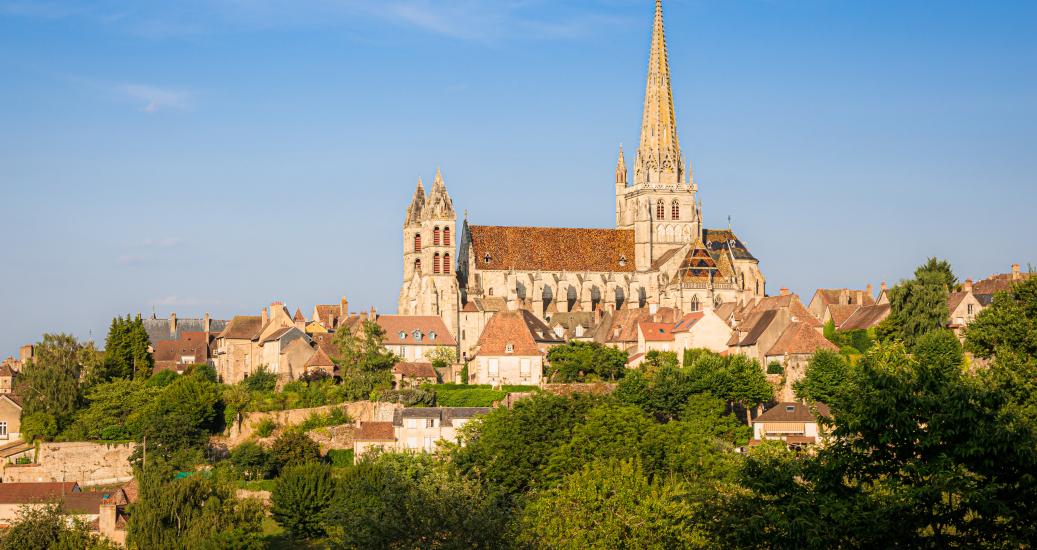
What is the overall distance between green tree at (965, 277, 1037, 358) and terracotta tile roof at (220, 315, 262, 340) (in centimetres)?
5015

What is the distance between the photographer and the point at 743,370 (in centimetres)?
7206

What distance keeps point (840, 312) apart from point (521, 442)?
34955mm

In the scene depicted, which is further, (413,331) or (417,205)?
(417,205)

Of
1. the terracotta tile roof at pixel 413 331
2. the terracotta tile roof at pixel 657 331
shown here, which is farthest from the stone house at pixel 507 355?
the terracotta tile roof at pixel 657 331

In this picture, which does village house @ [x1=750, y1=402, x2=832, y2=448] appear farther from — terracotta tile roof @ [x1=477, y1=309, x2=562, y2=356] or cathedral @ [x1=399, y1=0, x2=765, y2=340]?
cathedral @ [x1=399, y1=0, x2=765, y2=340]

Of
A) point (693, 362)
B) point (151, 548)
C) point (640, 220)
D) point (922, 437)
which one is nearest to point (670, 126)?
point (640, 220)

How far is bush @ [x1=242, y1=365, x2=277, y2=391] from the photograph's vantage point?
80438 millimetres

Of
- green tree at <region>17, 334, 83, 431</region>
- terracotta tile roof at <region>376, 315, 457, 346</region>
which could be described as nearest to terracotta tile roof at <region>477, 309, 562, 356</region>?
terracotta tile roof at <region>376, 315, 457, 346</region>

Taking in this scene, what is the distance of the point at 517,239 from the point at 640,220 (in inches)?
415

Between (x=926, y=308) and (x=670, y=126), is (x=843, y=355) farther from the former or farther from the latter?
(x=670, y=126)

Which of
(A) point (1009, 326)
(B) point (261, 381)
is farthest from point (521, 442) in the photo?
(B) point (261, 381)

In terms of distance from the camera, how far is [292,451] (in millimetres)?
69562

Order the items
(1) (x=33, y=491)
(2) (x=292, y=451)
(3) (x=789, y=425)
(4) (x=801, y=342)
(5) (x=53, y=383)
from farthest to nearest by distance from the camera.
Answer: (5) (x=53, y=383), (4) (x=801, y=342), (2) (x=292, y=451), (1) (x=33, y=491), (3) (x=789, y=425)

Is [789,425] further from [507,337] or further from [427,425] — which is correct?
[507,337]
